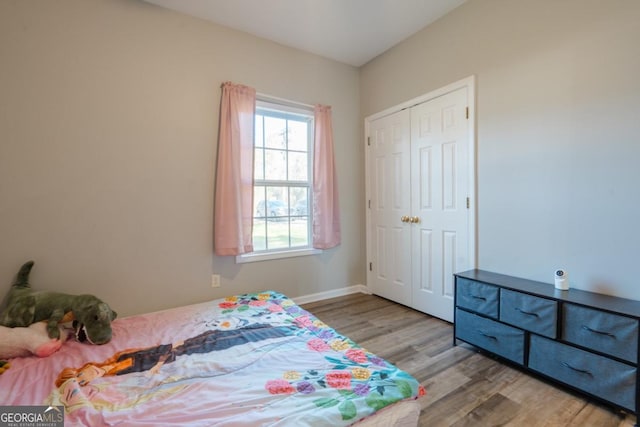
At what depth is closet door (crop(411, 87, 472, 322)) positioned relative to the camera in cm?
249

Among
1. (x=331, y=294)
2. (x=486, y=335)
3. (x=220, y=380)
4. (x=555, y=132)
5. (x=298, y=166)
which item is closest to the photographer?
(x=220, y=380)

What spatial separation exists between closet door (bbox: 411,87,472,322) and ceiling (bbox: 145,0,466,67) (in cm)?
79

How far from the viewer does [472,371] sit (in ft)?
6.21

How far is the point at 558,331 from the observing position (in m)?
1.66

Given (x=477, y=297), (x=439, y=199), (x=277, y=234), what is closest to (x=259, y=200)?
(x=277, y=234)

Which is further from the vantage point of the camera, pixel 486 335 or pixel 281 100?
pixel 281 100

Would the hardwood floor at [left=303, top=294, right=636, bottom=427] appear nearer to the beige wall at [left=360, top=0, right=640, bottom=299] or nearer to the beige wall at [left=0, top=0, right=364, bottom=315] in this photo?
the beige wall at [left=360, top=0, right=640, bottom=299]

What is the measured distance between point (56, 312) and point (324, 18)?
3.09 meters

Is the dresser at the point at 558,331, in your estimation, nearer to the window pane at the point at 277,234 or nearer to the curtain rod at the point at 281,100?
the window pane at the point at 277,234

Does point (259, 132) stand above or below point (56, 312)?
above

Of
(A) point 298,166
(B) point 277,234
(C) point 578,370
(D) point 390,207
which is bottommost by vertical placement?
(C) point 578,370

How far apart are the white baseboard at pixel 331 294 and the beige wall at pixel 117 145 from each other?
0.47m

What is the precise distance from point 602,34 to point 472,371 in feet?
7.54

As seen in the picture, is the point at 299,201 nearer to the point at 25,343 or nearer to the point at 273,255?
the point at 273,255
